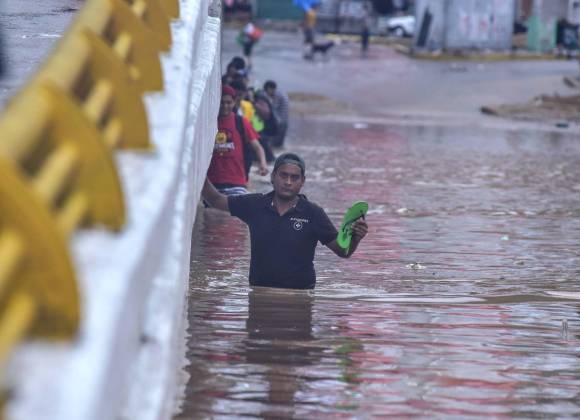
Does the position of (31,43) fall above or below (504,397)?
above

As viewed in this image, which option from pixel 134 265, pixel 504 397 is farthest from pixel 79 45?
pixel 504 397

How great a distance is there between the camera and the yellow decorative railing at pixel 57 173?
3340 mm

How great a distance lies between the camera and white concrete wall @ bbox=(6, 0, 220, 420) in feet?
11.3

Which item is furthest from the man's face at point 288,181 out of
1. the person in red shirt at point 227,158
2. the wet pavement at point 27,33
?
the person in red shirt at point 227,158

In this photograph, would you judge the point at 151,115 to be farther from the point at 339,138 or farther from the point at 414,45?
the point at 414,45

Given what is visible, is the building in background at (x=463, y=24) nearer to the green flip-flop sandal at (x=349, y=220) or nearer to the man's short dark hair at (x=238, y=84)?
the man's short dark hair at (x=238, y=84)

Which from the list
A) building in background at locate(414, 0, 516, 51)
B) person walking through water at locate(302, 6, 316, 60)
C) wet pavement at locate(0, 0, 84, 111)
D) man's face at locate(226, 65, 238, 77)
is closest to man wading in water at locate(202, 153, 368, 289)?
wet pavement at locate(0, 0, 84, 111)

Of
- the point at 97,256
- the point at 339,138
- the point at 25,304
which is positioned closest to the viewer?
the point at 25,304

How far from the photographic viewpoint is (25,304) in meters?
3.49

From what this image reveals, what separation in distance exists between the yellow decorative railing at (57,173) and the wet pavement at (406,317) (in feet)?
6.42

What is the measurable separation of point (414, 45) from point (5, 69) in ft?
142

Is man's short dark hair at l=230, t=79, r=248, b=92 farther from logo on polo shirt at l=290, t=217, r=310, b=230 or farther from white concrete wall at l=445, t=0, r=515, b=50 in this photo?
white concrete wall at l=445, t=0, r=515, b=50

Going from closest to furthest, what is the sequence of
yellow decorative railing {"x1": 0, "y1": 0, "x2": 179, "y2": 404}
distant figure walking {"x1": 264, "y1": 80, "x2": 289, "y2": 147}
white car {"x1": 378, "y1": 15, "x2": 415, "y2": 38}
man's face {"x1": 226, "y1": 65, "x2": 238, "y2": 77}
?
yellow decorative railing {"x1": 0, "y1": 0, "x2": 179, "y2": 404} → man's face {"x1": 226, "y1": 65, "x2": 238, "y2": 77} → distant figure walking {"x1": 264, "y1": 80, "x2": 289, "y2": 147} → white car {"x1": 378, "y1": 15, "x2": 415, "y2": 38}

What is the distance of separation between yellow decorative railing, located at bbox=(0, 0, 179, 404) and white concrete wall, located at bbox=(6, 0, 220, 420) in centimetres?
10
